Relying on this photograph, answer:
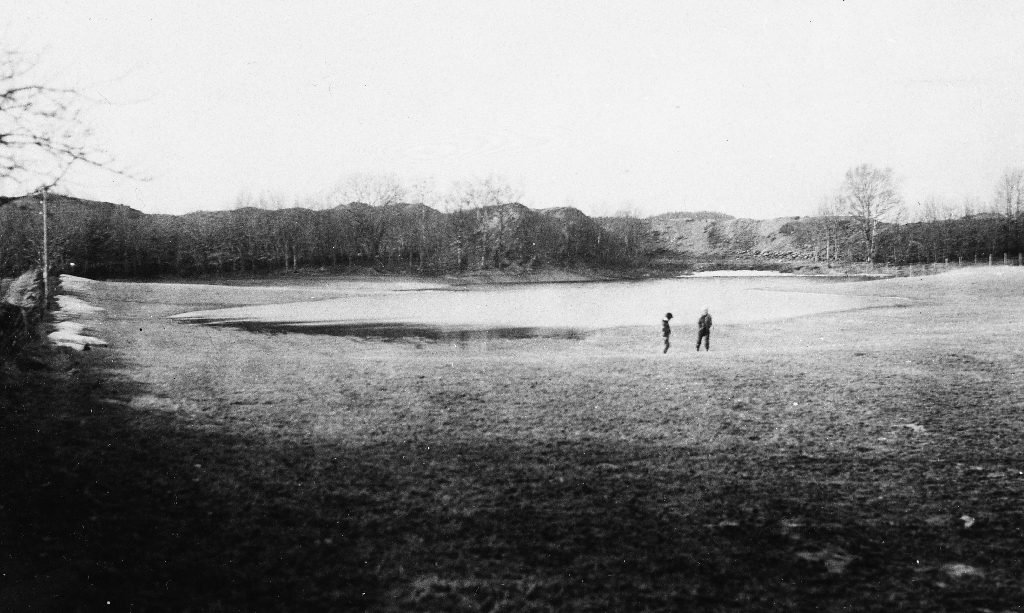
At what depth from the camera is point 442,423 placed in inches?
349

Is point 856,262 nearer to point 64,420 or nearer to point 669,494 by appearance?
point 669,494

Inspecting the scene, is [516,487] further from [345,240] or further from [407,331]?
[345,240]

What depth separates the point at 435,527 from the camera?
5.57 m

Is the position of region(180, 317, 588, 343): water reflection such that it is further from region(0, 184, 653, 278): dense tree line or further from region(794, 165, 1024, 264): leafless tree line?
region(0, 184, 653, 278): dense tree line

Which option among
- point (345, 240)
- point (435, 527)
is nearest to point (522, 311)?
point (435, 527)

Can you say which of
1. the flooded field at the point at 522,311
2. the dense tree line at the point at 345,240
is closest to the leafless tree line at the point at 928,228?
the flooded field at the point at 522,311

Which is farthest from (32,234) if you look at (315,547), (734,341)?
(315,547)

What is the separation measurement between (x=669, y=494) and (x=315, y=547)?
342 centimetres

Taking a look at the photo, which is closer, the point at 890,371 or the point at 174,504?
the point at 174,504

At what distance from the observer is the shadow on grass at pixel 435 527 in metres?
4.52

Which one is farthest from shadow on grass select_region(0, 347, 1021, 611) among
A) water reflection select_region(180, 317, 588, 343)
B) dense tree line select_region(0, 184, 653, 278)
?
dense tree line select_region(0, 184, 653, 278)

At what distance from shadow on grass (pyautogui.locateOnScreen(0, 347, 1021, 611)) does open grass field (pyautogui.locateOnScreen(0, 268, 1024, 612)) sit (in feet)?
0.08

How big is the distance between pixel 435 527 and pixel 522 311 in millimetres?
26477

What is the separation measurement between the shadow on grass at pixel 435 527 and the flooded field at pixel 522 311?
15.4 m
